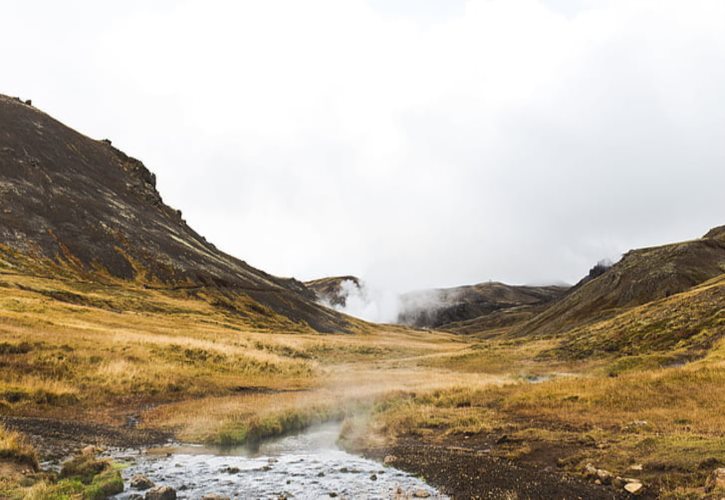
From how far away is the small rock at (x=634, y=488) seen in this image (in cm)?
1299

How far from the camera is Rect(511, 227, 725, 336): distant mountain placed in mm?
136500

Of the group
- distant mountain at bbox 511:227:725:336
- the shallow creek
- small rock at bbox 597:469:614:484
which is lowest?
the shallow creek

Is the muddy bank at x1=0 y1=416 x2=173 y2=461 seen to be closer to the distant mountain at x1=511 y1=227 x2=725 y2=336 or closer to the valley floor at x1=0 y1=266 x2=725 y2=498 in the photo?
the valley floor at x1=0 y1=266 x2=725 y2=498

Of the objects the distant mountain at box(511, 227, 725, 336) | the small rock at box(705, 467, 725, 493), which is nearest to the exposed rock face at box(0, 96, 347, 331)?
the distant mountain at box(511, 227, 725, 336)

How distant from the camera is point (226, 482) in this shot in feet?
51.4

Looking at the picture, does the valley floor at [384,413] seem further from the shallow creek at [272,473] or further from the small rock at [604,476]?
the shallow creek at [272,473]

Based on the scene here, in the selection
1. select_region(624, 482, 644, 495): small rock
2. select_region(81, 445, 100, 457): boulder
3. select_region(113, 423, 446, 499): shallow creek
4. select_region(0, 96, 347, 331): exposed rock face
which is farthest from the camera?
select_region(0, 96, 347, 331): exposed rock face

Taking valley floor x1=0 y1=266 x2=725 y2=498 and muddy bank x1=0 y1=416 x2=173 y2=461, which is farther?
muddy bank x1=0 y1=416 x2=173 y2=461

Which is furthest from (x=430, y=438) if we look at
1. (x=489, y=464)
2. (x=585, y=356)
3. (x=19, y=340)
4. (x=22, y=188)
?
(x=22, y=188)

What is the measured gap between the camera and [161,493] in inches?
535

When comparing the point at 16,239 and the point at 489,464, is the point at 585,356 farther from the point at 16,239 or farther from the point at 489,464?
the point at 16,239

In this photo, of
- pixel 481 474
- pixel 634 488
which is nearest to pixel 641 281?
pixel 481 474

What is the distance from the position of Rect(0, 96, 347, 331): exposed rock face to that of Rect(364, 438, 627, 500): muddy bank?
106943 mm

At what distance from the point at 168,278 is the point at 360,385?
96.3 metres
